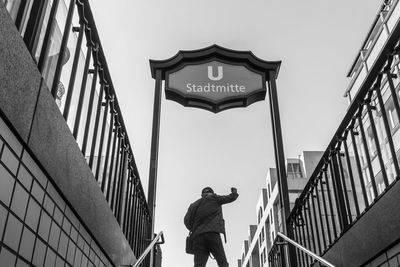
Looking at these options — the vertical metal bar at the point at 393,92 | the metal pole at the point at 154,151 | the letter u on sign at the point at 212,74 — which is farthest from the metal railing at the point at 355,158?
the letter u on sign at the point at 212,74

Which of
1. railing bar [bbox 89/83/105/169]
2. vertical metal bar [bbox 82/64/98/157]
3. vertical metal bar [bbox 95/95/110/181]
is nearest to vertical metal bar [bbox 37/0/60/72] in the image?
vertical metal bar [bbox 82/64/98/157]

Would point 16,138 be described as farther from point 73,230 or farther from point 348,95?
point 348,95

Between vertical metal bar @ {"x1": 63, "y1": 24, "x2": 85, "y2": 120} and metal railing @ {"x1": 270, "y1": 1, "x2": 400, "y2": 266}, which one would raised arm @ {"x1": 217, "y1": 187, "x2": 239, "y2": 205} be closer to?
metal railing @ {"x1": 270, "y1": 1, "x2": 400, "y2": 266}

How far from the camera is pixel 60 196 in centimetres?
304

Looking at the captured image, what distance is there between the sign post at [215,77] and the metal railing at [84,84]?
239 centimetres

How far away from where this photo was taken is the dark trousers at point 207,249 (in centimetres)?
637

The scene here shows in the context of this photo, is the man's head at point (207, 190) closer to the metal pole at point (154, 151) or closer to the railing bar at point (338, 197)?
the metal pole at point (154, 151)

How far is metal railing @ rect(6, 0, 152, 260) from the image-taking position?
106 inches

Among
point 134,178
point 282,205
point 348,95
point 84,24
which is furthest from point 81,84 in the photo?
point 348,95

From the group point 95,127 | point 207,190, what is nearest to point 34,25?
point 95,127

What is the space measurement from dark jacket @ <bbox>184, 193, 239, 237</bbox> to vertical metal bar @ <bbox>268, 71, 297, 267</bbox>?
68 cm

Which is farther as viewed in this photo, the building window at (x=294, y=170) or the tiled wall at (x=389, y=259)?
the building window at (x=294, y=170)

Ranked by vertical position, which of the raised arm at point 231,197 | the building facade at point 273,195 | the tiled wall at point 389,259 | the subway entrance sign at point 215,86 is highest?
the building facade at point 273,195

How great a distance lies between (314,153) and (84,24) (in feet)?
174
